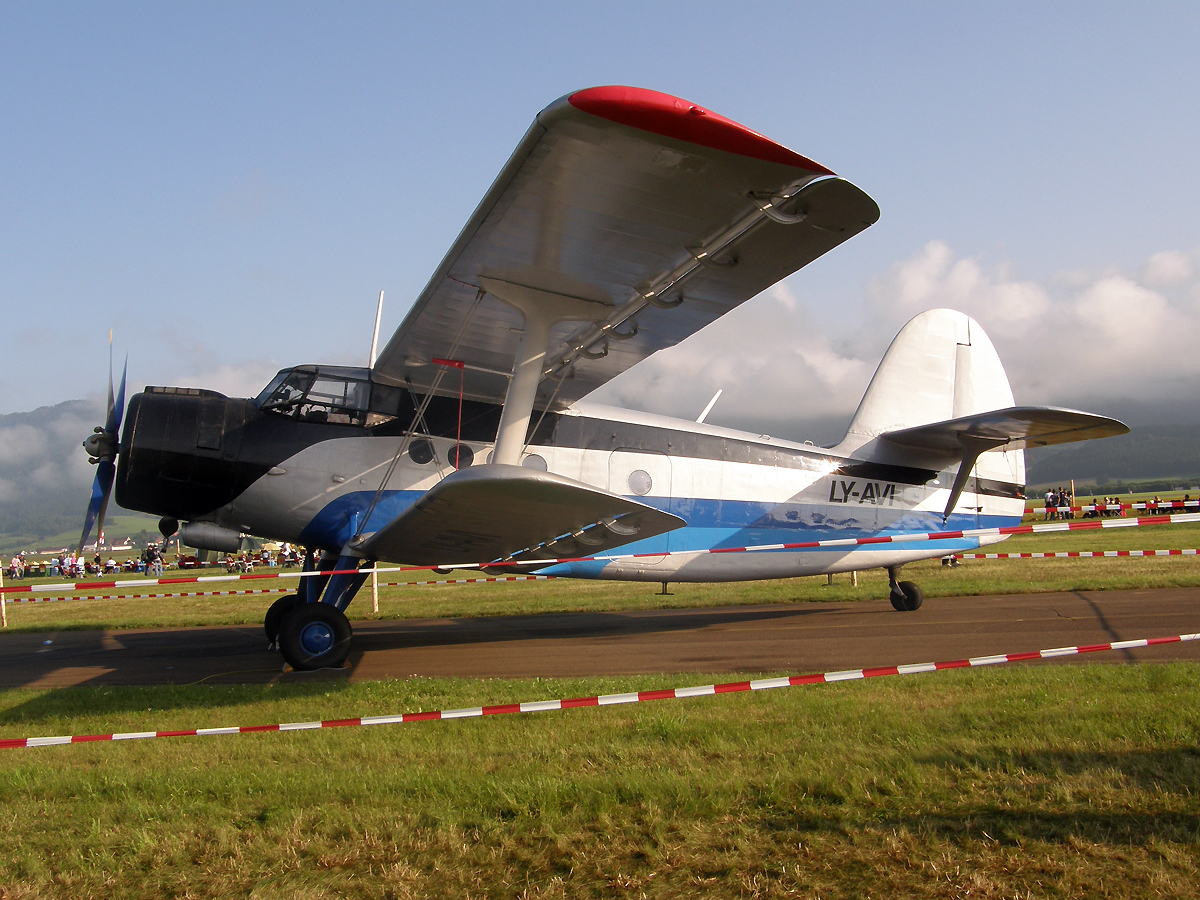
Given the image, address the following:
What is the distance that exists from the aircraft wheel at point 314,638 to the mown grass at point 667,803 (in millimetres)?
2325

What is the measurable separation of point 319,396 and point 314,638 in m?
2.44

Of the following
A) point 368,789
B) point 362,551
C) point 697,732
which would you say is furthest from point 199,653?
point 697,732

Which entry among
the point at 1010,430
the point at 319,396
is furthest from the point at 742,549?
the point at 319,396

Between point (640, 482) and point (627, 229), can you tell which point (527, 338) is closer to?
point (627, 229)

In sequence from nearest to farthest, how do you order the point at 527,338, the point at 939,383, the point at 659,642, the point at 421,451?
the point at 527,338 < the point at 421,451 < the point at 659,642 < the point at 939,383

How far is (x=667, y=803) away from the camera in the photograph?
3.24 metres

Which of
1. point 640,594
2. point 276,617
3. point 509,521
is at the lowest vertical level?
point 640,594

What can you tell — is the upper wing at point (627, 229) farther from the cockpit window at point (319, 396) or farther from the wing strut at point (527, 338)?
the cockpit window at point (319, 396)

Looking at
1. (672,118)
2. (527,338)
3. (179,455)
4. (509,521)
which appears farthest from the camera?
(179,455)

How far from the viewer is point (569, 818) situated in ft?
10.3

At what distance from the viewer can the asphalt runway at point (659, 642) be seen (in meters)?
6.97

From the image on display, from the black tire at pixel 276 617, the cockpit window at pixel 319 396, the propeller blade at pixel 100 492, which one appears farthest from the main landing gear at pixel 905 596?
the propeller blade at pixel 100 492

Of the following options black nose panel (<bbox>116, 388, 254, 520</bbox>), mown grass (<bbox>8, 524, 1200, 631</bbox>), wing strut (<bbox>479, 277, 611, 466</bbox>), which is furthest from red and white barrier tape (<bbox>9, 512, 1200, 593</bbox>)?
mown grass (<bbox>8, 524, 1200, 631</bbox>)

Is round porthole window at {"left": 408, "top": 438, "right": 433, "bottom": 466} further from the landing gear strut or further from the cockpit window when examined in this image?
the landing gear strut
